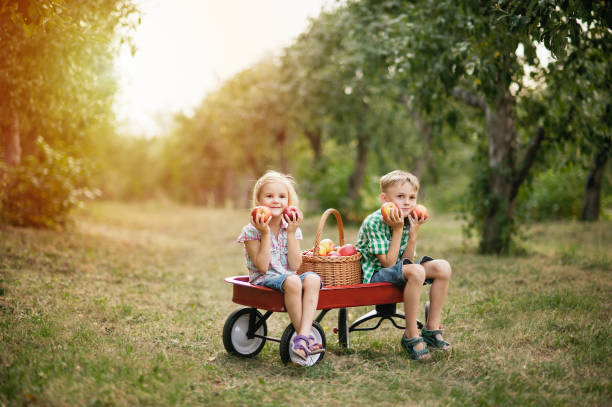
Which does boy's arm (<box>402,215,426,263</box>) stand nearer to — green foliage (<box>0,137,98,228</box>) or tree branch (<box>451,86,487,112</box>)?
tree branch (<box>451,86,487,112</box>)

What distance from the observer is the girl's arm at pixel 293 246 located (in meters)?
4.50

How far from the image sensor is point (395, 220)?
15.0ft

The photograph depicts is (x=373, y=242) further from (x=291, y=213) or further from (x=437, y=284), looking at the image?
(x=291, y=213)

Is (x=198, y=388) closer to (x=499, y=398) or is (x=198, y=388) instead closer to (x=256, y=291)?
(x=256, y=291)

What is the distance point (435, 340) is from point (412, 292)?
20.8 inches

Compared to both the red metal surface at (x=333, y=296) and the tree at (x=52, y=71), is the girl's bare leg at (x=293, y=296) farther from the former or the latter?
the tree at (x=52, y=71)

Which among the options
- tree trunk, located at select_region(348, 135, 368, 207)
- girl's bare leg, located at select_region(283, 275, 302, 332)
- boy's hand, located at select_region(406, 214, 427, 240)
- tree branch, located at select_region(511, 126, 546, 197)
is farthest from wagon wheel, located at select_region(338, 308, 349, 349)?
tree trunk, located at select_region(348, 135, 368, 207)

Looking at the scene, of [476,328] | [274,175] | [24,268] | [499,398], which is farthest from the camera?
[24,268]

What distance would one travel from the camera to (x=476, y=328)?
18.1 feet

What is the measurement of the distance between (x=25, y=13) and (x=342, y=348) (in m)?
4.30

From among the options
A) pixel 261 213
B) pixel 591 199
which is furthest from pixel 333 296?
pixel 591 199

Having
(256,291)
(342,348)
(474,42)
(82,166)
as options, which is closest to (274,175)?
(256,291)

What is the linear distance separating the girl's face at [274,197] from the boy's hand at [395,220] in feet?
2.95

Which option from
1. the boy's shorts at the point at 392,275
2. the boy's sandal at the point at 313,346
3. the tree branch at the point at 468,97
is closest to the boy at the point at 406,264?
the boy's shorts at the point at 392,275
